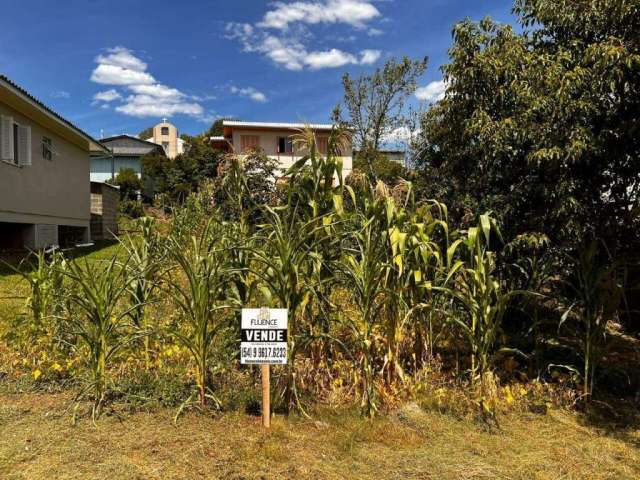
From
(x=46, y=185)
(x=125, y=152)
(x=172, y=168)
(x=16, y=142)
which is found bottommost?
(x=46, y=185)

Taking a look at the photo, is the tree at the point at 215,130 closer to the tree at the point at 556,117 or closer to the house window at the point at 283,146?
the house window at the point at 283,146

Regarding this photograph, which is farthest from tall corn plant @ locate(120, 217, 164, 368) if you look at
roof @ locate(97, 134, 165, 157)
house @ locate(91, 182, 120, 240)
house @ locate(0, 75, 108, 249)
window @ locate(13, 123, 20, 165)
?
roof @ locate(97, 134, 165, 157)

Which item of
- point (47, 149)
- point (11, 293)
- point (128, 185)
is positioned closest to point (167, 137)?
point (128, 185)

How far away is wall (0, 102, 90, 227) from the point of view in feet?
32.1

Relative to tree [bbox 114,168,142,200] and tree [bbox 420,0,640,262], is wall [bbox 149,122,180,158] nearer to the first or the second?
tree [bbox 114,168,142,200]

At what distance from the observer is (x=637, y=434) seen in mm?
2963

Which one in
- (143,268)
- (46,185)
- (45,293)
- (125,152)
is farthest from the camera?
(125,152)

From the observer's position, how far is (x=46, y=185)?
1163cm

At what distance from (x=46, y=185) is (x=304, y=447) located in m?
11.4

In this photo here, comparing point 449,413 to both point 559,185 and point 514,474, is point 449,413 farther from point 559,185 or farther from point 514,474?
point 559,185

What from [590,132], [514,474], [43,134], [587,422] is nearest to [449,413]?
[514,474]

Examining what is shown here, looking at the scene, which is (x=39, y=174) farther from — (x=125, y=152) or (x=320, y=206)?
(x=125, y=152)

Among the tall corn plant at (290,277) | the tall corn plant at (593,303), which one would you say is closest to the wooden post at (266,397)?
the tall corn plant at (290,277)

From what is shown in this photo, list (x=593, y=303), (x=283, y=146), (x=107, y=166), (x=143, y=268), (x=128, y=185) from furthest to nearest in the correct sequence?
1. (x=107, y=166)
2. (x=128, y=185)
3. (x=283, y=146)
4. (x=143, y=268)
5. (x=593, y=303)
